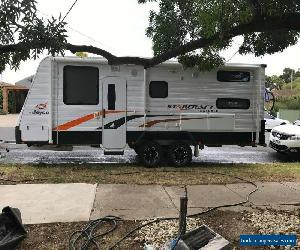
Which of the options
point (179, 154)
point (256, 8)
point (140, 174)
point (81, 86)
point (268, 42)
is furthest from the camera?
point (179, 154)

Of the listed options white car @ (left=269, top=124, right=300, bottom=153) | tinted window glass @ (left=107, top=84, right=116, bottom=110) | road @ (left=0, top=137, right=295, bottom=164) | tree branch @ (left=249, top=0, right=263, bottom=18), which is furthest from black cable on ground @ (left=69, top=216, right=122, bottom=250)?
white car @ (left=269, top=124, right=300, bottom=153)

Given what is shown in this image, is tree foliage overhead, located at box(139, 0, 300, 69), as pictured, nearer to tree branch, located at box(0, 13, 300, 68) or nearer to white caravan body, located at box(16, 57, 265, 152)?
tree branch, located at box(0, 13, 300, 68)

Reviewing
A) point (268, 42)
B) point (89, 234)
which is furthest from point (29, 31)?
point (268, 42)

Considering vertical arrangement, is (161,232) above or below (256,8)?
below

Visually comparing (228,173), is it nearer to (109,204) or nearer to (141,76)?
(141,76)

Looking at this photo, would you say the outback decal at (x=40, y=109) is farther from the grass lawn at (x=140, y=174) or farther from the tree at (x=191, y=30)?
the tree at (x=191, y=30)

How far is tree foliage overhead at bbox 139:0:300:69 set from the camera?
6.87 meters

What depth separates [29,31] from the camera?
16.2 feet

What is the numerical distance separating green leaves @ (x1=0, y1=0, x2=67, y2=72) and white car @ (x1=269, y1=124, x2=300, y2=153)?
38.4 ft

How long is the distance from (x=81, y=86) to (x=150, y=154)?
293cm

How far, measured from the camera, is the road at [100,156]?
14.2 metres

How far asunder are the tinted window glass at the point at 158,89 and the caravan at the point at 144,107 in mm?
31

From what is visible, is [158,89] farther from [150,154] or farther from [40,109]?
[40,109]

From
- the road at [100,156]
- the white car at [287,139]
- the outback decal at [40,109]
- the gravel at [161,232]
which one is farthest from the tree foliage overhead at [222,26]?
the white car at [287,139]
